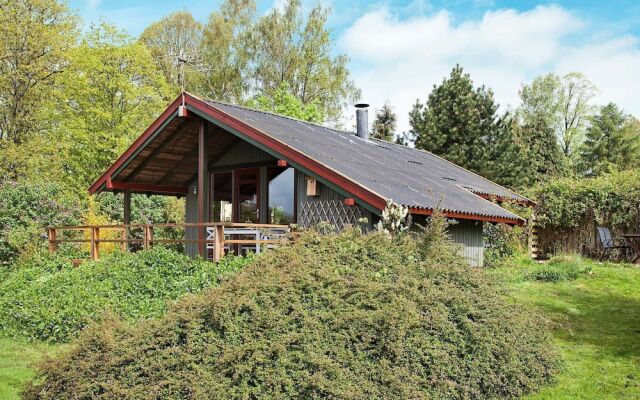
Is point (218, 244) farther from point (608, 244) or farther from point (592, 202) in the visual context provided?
point (592, 202)

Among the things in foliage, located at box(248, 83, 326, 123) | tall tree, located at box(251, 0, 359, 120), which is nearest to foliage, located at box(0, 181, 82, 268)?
foliage, located at box(248, 83, 326, 123)

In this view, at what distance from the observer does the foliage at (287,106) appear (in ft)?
97.8

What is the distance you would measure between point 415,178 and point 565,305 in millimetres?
4219

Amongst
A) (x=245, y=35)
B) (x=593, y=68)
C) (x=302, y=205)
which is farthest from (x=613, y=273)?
(x=593, y=68)

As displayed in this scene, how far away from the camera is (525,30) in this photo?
1833cm

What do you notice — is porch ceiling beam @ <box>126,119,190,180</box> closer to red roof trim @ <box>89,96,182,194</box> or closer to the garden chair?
red roof trim @ <box>89,96,182,194</box>

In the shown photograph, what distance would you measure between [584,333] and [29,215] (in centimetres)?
1434

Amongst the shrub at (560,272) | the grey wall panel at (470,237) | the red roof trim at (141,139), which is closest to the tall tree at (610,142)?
the shrub at (560,272)

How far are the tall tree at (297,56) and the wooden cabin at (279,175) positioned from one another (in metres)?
15.5

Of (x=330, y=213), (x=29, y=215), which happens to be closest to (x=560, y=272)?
(x=330, y=213)

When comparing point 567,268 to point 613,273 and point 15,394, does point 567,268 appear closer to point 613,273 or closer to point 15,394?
point 613,273

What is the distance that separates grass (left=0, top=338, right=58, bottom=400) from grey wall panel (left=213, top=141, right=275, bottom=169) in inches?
264

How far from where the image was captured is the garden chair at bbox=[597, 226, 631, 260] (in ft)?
57.8

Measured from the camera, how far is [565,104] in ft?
144
